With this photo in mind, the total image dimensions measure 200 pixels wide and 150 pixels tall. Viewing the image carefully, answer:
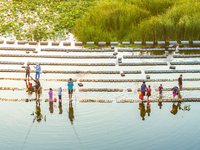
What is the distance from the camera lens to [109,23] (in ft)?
132

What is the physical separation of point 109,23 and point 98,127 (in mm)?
22377

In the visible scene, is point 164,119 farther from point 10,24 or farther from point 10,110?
point 10,24

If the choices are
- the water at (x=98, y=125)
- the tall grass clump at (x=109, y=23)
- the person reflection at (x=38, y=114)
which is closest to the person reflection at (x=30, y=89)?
the water at (x=98, y=125)

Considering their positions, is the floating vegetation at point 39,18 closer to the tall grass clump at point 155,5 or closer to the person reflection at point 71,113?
the tall grass clump at point 155,5

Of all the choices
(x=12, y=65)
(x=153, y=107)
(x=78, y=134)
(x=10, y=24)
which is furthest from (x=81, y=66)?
(x=10, y=24)

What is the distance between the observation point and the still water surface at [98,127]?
18.2m

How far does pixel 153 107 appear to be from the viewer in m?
22.7

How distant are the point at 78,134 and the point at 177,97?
815 cm

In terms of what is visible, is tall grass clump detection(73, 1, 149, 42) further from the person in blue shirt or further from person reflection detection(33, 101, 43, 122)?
person reflection detection(33, 101, 43, 122)

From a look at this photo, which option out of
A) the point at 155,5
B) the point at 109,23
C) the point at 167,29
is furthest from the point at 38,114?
the point at 155,5

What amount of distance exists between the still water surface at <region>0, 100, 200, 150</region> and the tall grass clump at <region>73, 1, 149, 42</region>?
53.3ft

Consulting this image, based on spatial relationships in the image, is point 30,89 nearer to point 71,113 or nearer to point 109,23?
point 71,113

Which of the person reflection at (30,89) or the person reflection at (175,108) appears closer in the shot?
the person reflection at (175,108)

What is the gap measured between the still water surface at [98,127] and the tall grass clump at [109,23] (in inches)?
640
